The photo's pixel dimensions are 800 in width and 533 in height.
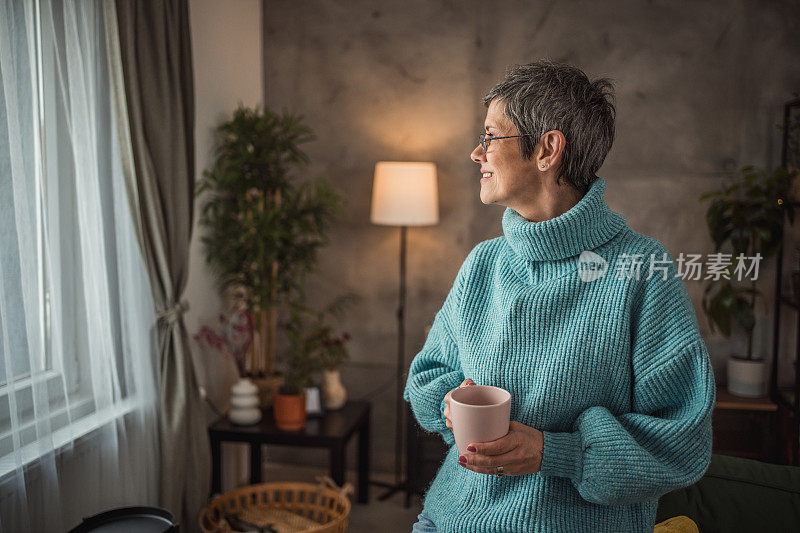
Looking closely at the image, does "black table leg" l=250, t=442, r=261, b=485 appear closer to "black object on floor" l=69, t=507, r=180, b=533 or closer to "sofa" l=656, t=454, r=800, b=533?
"black object on floor" l=69, t=507, r=180, b=533

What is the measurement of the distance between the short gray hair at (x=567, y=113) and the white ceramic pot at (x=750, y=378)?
7.20 ft

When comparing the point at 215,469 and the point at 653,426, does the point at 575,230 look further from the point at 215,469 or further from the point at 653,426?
the point at 215,469

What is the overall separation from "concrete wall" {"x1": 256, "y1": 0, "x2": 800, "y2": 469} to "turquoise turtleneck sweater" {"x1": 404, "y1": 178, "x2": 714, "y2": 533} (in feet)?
7.16

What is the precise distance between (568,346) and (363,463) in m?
2.35

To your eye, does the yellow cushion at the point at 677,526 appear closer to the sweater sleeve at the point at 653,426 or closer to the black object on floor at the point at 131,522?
the sweater sleeve at the point at 653,426

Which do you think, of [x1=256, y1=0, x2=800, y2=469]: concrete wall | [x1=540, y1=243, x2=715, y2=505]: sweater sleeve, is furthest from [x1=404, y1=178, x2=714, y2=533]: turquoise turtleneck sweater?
[x1=256, y1=0, x2=800, y2=469]: concrete wall

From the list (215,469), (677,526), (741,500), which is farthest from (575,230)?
(215,469)

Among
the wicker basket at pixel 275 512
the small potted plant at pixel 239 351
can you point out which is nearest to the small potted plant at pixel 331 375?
the small potted plant at pixel 239 351

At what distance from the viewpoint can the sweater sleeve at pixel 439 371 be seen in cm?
123

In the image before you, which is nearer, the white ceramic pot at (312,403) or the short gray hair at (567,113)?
the short gray hair at (567,113)

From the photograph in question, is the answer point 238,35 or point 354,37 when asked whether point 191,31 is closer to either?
point 238,35

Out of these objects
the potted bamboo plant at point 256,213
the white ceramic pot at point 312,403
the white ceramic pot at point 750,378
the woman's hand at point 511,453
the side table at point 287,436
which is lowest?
the side table at point 287,436

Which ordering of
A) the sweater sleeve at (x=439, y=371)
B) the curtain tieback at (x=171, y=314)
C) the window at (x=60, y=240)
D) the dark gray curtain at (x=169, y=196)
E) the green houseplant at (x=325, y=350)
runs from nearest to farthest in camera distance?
the sweater sleeve at (x=439, y=371)
the window at (x=60, y=240)
the dark gray curtain at (x=169, y=196)
the curtain tieback at (x=171, y=314)
the green houseplant at (x=325, y=350)

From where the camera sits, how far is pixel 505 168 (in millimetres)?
1160
